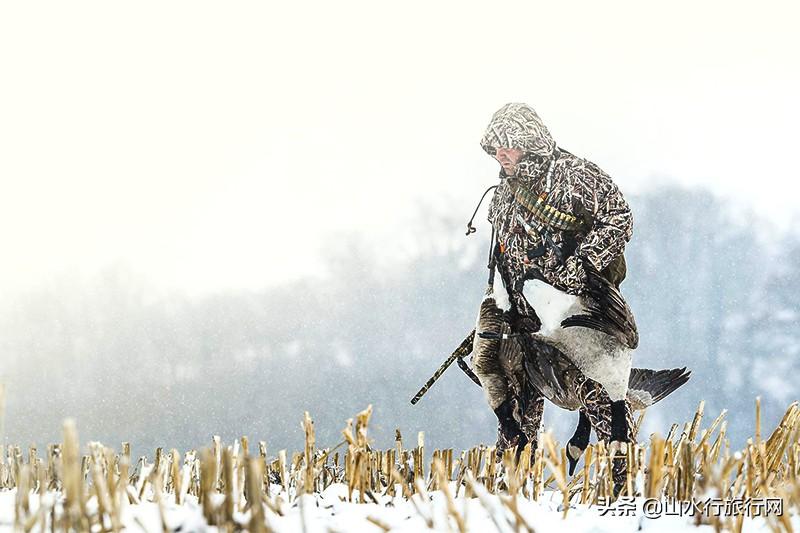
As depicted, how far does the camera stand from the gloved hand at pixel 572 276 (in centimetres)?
535

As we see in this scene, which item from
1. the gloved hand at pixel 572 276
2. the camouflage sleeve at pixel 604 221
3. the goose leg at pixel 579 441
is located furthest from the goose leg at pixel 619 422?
the camouflage sleeve at pixel 604 221

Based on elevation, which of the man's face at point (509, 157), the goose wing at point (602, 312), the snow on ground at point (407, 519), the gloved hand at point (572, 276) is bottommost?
the snow on ground at point (407, 519)

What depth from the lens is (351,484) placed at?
10.6ft

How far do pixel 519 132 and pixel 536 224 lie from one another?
67 centimetres

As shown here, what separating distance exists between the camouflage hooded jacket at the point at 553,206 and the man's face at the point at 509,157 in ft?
0.11

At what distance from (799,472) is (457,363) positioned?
9.18ft

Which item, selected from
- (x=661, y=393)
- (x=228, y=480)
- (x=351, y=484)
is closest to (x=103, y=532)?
(x=228, y=480)

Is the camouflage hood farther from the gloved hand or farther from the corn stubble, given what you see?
the corn stubble

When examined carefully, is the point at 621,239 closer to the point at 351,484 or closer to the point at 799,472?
the point at 799,472

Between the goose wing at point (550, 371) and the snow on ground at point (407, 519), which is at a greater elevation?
the goose wing at point (550, 371)

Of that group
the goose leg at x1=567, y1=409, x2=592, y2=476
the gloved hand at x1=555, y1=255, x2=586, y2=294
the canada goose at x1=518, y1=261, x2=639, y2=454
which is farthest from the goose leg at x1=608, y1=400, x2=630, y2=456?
the gloved hand at x1=555, y1=255, x2=586, y2=294

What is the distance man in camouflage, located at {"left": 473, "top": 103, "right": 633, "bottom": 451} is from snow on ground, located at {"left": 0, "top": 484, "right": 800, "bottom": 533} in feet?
7.96

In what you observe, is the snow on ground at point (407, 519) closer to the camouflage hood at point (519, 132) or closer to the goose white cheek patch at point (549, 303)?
the goose white cheek patch at point (549, 303)

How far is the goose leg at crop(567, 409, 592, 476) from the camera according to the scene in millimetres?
5559
